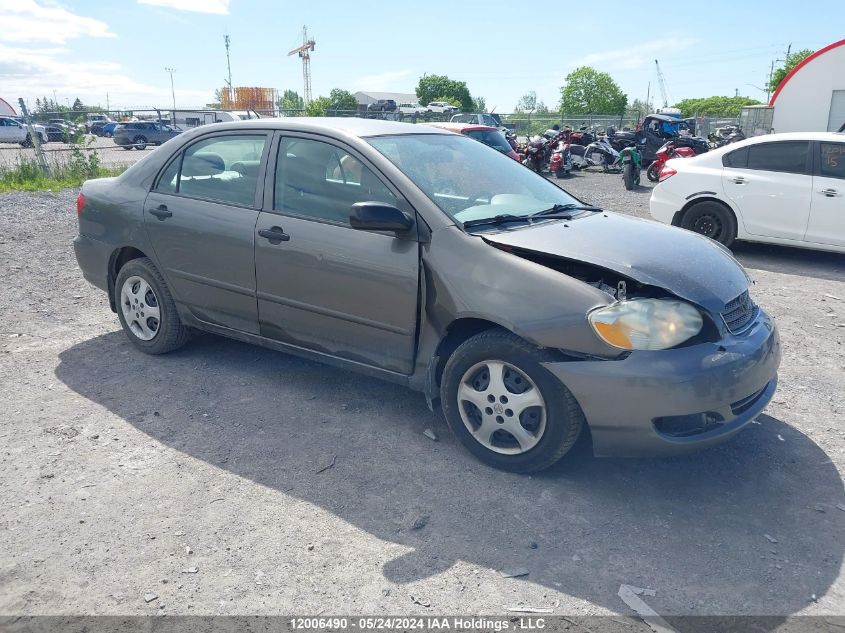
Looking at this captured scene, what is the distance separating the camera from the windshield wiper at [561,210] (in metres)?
4.09

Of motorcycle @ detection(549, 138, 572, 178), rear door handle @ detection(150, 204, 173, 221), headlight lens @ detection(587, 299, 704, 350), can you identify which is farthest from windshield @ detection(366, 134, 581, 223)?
motorcycle @ detection(549, 138, 572, 178)

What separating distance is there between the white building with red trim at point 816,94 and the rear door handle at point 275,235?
111 ft

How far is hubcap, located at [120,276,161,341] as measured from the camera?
16.4 ft

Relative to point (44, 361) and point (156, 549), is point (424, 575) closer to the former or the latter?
point (156, 549)

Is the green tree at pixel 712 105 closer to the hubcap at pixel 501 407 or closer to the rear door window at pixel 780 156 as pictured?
the rear door window at pixel 780 156

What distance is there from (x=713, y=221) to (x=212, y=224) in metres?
6.66

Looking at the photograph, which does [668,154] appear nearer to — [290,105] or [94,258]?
[94,258]

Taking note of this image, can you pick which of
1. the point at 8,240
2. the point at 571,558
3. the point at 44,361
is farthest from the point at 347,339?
the point at 8,240

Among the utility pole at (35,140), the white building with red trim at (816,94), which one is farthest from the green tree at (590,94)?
the utility pole at (35,140)

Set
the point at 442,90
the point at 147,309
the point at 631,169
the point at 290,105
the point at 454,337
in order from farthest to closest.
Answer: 1. the point at 442,90
2. the point at 290,105
3. the point at 631,169
4. the point at 147,309
5. the point at 454,337

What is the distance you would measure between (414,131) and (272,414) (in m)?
2.01

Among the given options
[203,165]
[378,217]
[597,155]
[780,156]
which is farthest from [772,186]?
[597,155]

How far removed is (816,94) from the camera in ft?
107

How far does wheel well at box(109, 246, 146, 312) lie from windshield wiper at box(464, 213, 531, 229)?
263cm
